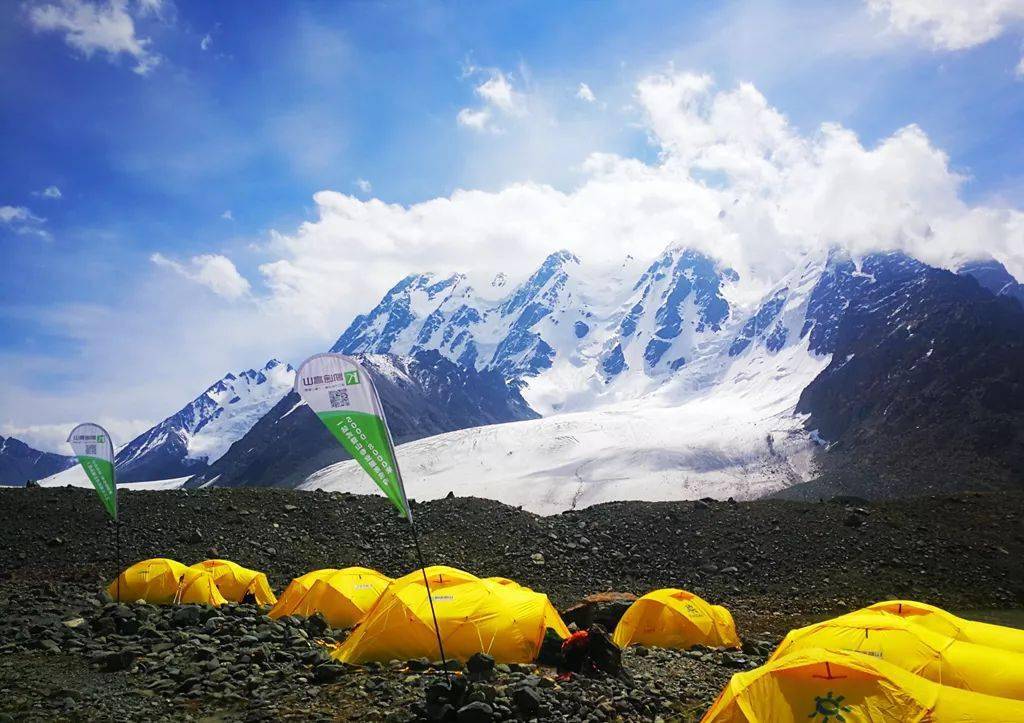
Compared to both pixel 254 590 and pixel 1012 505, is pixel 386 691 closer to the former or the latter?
pixel 254 590

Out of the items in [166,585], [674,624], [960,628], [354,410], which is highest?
[354,410]

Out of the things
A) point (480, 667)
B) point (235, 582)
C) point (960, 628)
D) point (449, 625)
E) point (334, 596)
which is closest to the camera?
point (480, 667)

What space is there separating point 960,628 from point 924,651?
161cm

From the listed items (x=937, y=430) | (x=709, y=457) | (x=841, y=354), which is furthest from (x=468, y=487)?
(x=841, y=354)

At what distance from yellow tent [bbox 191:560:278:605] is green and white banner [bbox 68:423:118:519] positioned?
542 centimetres

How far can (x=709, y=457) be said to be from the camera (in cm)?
10756

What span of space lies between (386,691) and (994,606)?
88.1ft

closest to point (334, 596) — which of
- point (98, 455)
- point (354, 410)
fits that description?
point (98, 455)

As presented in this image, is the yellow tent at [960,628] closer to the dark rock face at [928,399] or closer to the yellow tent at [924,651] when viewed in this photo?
the yellow tent at [924,651]

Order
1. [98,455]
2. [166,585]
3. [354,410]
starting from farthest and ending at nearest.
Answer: [166,585]
[98,455]
[354,410]

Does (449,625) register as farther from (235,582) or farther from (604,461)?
(604,461)

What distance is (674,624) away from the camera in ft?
57.2

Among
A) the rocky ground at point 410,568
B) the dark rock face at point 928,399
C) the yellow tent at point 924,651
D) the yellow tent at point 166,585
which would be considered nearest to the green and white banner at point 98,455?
the rocky ground at point 410,568

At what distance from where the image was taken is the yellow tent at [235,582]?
72.3ft
